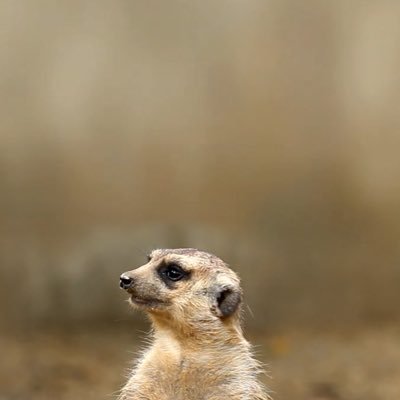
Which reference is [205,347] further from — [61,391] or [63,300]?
[63,300]

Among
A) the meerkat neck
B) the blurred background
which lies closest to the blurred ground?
the blurred background

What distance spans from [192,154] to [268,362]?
3.69 ft

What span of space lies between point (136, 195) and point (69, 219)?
0.37 m

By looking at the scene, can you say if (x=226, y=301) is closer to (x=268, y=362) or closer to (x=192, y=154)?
(x=268, y=362)

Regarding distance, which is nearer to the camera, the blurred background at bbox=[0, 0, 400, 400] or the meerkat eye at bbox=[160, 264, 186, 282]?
the meerkat eye at bbox=[160, 264, 186, 282]

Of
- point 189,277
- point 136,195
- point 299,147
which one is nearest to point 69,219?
point 136,195

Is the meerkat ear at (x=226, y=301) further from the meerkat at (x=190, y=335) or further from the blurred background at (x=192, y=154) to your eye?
the blurred background at (x=192, y=154)

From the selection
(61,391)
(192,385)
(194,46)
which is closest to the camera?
(192,385)

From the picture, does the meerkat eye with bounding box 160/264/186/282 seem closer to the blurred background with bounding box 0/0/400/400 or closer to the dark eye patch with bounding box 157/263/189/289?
the dark eye patch with bounding box 157/263/189/289

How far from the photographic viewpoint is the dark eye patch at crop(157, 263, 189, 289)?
4.12 m

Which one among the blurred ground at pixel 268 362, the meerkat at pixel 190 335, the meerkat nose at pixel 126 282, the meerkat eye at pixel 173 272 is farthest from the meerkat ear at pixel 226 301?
the blurred ground at pixel 268 362

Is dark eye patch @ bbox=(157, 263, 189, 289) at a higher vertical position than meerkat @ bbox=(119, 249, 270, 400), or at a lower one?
higher

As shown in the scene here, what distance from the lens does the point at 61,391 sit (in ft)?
19.8

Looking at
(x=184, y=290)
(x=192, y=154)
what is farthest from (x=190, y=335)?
(x=192, y=154)
